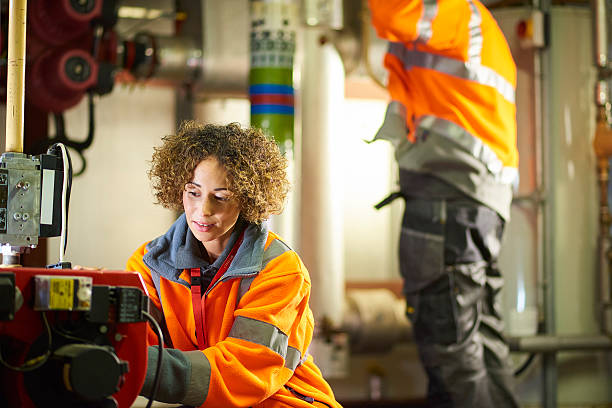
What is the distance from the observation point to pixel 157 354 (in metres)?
1.23

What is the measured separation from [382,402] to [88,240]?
1.54m

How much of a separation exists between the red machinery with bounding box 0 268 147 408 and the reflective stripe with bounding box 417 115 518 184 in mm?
1724

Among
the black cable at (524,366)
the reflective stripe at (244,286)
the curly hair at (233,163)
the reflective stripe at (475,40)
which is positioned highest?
the reflective stripe at (475,40)

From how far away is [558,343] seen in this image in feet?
11.6

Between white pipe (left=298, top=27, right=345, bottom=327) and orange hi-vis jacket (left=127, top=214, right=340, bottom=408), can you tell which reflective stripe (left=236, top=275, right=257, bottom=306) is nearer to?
orange hi-vis jacket (left=127, top=214, right=340, bottom=408)

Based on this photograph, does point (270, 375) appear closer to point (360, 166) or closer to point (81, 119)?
point (81, 119)

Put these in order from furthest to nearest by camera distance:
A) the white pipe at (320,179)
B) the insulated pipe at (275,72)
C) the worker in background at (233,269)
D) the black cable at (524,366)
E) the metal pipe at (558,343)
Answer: the black cable at (524,366) → the metal pipe at (558,343) → the white pipe at (320,179) → the insulated pipe at (275,72) → the worker in background at (233,269)

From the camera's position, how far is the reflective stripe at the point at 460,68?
8.61ft

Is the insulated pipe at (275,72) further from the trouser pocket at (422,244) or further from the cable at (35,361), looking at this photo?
the cable at (35,361)

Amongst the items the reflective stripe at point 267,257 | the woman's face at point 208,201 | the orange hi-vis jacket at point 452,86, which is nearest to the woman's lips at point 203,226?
the woman's face at point 208,201

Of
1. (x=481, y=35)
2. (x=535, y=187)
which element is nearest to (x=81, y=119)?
(x=481, y=35)

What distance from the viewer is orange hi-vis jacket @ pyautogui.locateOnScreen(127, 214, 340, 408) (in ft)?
4.27

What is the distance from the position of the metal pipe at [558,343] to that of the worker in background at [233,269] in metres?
2.13

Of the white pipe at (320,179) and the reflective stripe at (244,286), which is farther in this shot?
the white pipe at (320,179)
